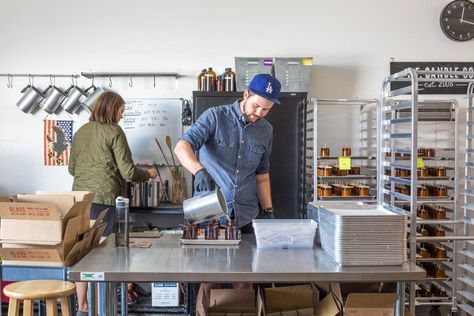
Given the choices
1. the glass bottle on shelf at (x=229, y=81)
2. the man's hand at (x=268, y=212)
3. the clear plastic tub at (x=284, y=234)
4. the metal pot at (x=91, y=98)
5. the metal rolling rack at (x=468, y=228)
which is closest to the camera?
the clear plastic tub at (x=284, y=234)

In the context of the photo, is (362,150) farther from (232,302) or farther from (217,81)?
(232,302)

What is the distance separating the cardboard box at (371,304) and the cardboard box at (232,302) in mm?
517

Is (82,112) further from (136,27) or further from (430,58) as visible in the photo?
(430,58)

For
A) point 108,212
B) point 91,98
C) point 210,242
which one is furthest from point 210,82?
point 210,242

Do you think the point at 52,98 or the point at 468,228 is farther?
the point at 52,98

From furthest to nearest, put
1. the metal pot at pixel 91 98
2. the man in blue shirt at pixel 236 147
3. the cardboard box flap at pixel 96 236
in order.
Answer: the metal pot at pixel 91 98, the man in blue shirt at pixel 236 147, the cardboard box flap at pixel 96 236

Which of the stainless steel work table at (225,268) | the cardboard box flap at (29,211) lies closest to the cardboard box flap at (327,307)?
the stainless steel work table at (225,268)

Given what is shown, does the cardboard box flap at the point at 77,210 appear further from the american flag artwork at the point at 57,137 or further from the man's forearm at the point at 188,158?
the american flag artwork at the point at 57,137

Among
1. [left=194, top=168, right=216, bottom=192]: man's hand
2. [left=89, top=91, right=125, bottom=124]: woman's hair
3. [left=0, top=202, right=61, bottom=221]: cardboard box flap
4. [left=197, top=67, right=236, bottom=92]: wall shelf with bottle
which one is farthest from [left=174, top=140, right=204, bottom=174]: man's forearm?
[left=197, top=67, right=236, bottom=92]: wall shelf with bottle

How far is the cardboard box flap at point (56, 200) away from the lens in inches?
99.9

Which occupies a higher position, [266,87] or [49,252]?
[266,87]

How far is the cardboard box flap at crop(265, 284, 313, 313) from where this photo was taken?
246 centimetres

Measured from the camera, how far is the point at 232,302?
8.23 ft

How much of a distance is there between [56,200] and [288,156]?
1.87 meters
